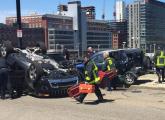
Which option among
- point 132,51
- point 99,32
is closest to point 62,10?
point 99,32

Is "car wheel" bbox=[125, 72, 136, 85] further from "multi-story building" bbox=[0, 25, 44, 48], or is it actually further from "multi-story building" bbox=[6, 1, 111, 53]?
"multi-story building" bbox=[6, 1, 111, 53]

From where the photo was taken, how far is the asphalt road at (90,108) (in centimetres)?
1141

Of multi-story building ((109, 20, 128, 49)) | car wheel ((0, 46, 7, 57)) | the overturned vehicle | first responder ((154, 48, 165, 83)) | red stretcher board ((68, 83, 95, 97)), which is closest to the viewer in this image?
red stretcher board ((68, 83, 95, 97))

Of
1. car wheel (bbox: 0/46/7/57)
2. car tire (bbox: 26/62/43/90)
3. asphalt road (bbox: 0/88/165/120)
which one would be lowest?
asphalt road (bbox: 0/88/165/120)

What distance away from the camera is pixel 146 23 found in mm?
170125

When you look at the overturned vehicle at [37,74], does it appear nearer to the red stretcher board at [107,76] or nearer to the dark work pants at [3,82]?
the dark work pants at [3,82]

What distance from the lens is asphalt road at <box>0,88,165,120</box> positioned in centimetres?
1141

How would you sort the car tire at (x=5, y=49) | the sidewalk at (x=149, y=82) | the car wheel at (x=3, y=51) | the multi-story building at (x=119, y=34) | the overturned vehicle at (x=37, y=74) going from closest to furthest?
the overturned vehicle at (x=37, y=74), the car tire at (x=5, y=49), the car wheel at (x=3, y=51), the sidewalk at (x=149, y=82), the multi-story building at (x=119, y=34)

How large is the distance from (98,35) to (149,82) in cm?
16401

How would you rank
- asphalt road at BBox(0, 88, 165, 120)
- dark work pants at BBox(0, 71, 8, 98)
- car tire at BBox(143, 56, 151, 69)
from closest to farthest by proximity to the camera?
asphalt road at BBox(0, 88, 165, 120) < dark work pants at BBox(0, 71, 8, 98) < car tire at BBox(143, 56, 151, 69)

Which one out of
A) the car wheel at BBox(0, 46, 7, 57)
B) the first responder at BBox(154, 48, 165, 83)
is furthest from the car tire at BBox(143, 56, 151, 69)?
the car wheel at BBox(0, 46, 7, 57)

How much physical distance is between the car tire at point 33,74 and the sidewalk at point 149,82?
15.8ft

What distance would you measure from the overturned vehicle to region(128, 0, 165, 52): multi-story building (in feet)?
481

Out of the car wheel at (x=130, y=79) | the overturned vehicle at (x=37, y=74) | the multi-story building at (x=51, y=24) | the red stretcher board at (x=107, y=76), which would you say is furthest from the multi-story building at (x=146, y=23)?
the overturned vehicle at (x=37, y=74)
